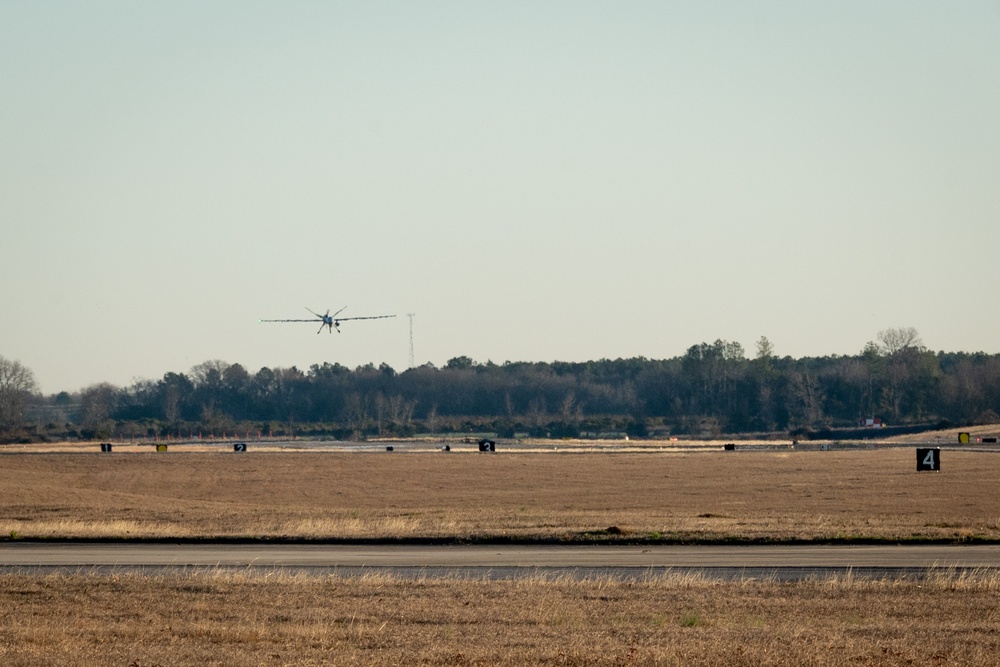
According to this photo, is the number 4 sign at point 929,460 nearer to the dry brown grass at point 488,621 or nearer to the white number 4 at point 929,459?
the white number 4 at point 929,459

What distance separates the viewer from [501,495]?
199ft

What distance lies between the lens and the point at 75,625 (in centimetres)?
2022

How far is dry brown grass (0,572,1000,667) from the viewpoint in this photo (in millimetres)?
16844

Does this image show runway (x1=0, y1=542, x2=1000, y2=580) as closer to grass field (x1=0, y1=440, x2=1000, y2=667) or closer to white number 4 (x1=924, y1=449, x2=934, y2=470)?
grass field (x1=0, y1=440, x2=1000, y2=667)

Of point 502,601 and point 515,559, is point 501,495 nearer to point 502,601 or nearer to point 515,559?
point 515,559

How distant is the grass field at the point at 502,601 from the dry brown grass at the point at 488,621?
0.18ft

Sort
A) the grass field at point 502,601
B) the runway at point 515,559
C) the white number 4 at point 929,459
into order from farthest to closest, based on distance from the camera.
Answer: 1. the white number 4 at point 929,459
2. the runway at point 515,559
3. the grass field at point 502,601

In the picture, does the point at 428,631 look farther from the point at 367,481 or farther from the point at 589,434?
the point at 589,434

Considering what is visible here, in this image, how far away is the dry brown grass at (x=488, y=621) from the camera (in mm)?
16844

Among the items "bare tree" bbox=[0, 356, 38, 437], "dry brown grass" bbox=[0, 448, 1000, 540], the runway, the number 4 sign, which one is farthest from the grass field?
"bare tree" bbox=[0, 356, 38, 437]

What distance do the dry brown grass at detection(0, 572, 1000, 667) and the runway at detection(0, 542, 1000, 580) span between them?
7.19 feet

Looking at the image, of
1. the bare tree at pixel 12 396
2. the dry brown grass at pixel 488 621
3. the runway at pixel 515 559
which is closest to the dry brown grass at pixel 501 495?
the runway at pixel 515 559

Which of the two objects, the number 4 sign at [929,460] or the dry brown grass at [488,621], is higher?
the number 4 sign at [929,460]

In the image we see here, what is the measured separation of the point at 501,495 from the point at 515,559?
2906cm
